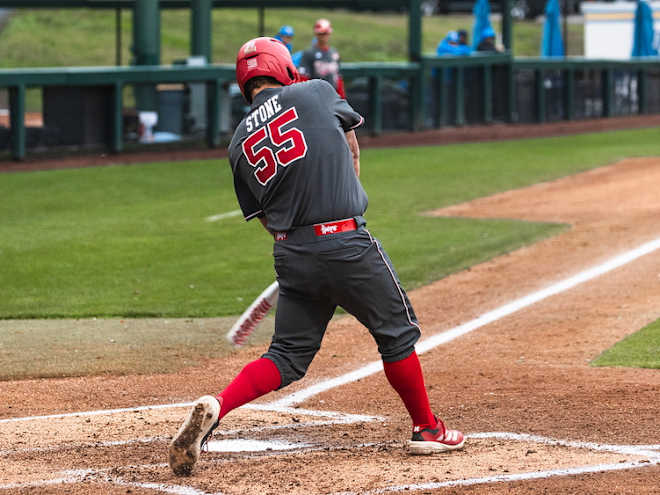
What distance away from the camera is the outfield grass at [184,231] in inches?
366

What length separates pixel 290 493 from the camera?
427 cm

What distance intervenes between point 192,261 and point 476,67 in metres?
14.5

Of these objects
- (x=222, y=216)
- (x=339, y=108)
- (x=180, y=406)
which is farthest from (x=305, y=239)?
(x=222, y=216)

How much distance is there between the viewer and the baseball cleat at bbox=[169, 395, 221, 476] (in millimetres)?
4445

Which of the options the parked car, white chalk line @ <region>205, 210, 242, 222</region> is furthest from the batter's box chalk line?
the parked car

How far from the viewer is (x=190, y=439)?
4457mm

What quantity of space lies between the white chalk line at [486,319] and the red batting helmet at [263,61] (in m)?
1.97

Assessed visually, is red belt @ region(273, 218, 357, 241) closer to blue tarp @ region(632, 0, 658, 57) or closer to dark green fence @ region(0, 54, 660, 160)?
dark green fence @ region(0, 54, 660, 160)

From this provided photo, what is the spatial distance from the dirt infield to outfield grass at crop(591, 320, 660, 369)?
0.11 m

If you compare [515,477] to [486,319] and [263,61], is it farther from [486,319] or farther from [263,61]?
[486,319]

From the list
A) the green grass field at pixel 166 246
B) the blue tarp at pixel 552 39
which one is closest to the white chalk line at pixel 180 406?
the green grass field at pixel 166 246

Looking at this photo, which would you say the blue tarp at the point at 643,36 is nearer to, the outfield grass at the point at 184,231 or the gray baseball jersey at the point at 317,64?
the outfield grass at the point at 184,231

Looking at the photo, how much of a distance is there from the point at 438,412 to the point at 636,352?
6.05 feet

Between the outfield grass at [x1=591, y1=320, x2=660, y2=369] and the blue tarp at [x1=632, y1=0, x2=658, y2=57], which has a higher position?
the blue tarp at [x1=632, y1=0, x2=658, y2=57]
